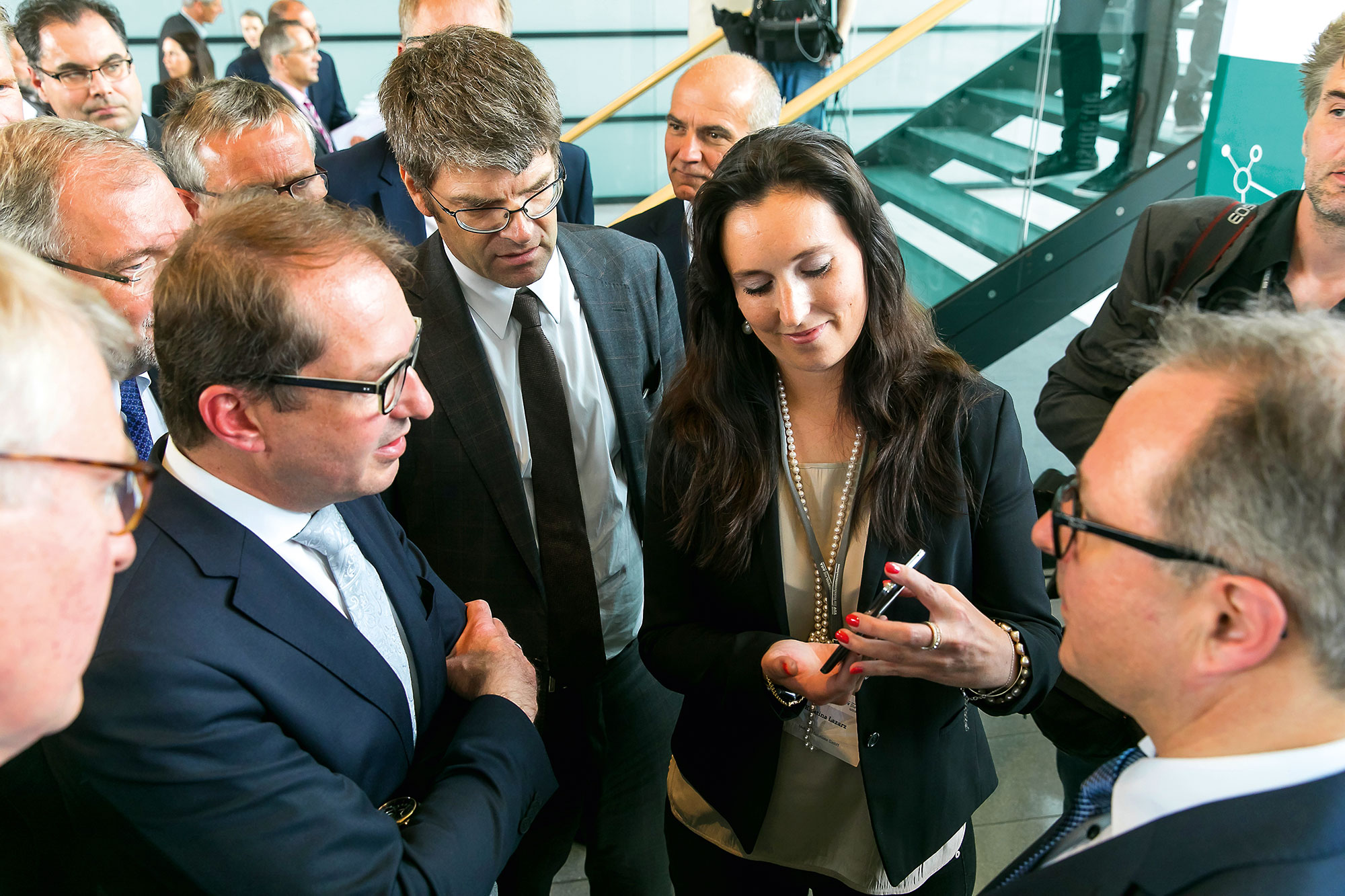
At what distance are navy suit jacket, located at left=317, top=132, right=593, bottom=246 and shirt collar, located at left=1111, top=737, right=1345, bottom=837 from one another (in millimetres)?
2813

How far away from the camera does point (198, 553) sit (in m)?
1.23

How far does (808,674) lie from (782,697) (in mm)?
93

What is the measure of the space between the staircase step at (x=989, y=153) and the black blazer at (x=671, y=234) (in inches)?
65.8

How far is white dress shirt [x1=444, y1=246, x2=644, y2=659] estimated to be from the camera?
2.16 meters

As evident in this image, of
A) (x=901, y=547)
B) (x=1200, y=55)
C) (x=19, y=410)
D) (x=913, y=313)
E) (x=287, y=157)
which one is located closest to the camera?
(x=19, y=410)

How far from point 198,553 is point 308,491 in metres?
0.18

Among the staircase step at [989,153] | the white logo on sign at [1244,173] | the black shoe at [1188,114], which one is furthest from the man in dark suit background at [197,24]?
the white logo on sign at [1244,173]

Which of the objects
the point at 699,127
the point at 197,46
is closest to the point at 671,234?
the point at 699,127

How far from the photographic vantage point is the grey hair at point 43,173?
186 cm

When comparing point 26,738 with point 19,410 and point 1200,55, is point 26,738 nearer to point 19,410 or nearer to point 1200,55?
point 19,410

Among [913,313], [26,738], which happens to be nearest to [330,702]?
[26,738]

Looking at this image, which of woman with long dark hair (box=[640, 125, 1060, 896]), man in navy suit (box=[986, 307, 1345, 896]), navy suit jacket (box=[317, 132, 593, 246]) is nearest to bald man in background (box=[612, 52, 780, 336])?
navy suit jacket (box=[317, 132, 593, 246])

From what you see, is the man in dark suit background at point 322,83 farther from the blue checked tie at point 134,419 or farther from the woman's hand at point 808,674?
the woman's hand at point 808,674

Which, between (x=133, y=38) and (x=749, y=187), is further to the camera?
(x=133, y=38)
